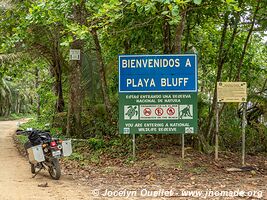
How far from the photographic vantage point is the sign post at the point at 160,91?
30.9ft

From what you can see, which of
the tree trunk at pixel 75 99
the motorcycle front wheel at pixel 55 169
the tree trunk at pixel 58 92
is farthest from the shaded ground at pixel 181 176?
the tree trunk at pixel 58 92

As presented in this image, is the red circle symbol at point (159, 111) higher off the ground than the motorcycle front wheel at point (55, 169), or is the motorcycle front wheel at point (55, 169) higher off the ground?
the red circle symbol at point (159, 111)

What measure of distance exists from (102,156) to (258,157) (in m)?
4.52

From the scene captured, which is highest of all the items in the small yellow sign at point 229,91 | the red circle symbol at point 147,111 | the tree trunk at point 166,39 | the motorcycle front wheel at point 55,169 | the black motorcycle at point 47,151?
the tree trunk at point 166,39

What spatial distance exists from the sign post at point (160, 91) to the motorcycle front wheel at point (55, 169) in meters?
2.27

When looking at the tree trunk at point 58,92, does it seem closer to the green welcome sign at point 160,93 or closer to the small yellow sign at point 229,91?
the green welcome sign at point 160,93

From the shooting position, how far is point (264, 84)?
12.4m

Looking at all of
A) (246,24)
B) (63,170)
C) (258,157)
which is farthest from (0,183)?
(246,24)

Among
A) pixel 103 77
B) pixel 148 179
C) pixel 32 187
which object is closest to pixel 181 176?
pixel 148 179

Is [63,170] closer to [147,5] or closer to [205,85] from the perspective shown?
[147,5]

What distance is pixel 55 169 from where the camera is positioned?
26.2 feet

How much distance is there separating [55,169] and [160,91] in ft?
10.4

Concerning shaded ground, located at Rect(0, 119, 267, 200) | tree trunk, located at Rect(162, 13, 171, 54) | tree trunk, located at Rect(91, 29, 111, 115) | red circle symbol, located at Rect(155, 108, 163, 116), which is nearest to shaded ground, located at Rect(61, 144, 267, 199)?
shaded ground, located at Rect(0, 119, 267, 200)

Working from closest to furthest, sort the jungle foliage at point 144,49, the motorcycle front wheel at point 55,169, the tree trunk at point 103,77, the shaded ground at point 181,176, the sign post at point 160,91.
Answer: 1. the shaded ground at point 181,176
2. the motorcycle front wheel at point 55,169
3. the sign post at point 160,91
4. the jungle foliage at point 144,49
5. the tree trunk at point 103,77
